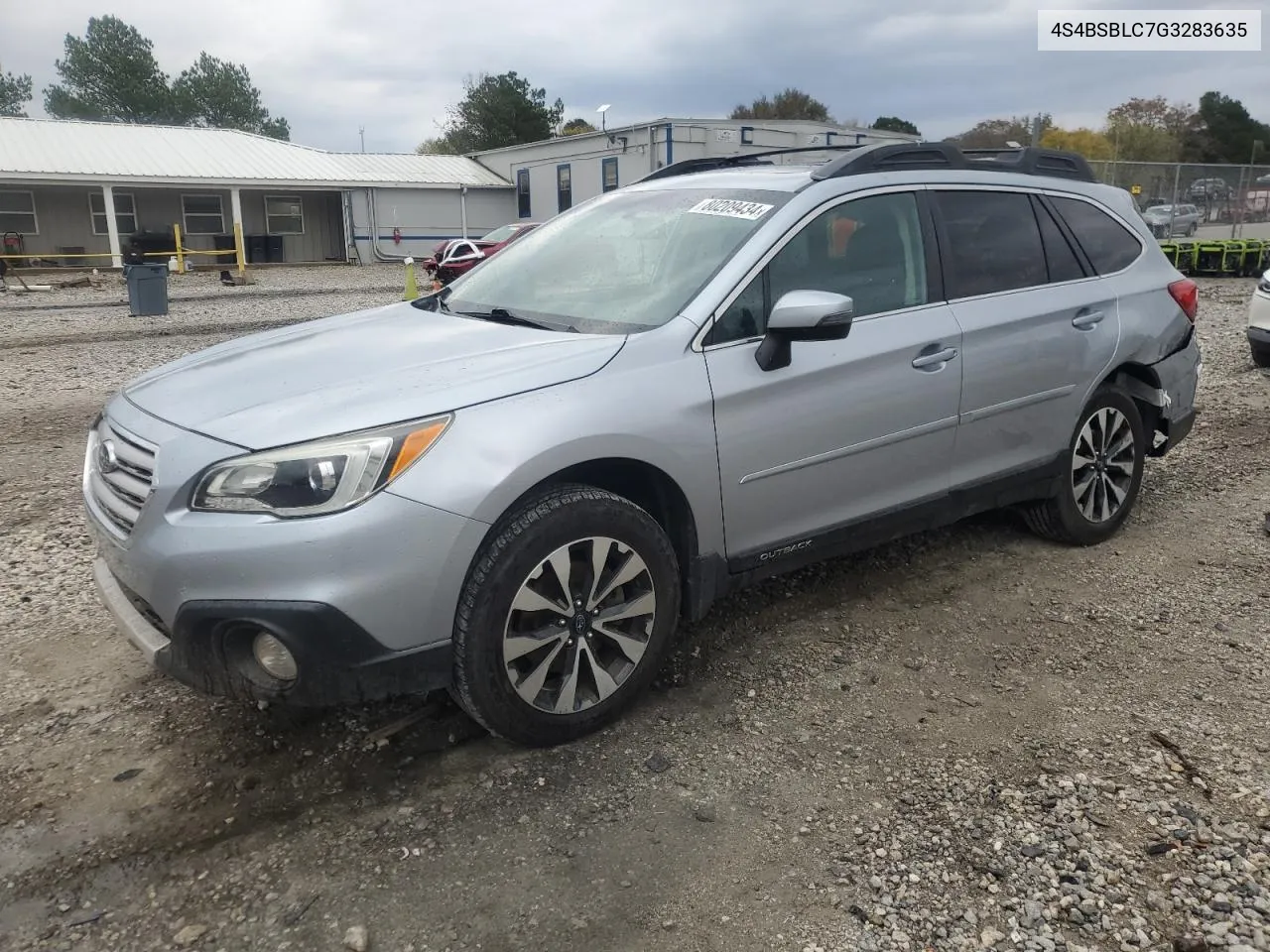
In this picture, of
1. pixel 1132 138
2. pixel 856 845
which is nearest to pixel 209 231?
pixel 856 845

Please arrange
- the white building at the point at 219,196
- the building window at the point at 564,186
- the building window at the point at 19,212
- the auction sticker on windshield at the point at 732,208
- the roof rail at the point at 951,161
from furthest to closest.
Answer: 1. the building window at the point at 564,186
2. the building window at the point at 19,212
3. the white building at the point at 219,196
4. the roof rail at the point at 951,161
5. the auction sticker on windshield at the point at 732,208

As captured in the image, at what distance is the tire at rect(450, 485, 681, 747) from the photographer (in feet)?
8.89

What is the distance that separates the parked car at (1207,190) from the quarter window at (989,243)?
1005 inches

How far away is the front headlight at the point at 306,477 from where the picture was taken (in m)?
2.52

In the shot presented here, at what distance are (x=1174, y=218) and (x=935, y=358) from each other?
25.1 metres

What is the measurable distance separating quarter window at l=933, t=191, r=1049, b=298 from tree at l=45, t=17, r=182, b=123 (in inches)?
2998

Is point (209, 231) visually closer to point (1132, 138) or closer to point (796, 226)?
point (796, 226)

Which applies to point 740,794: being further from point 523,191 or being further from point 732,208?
point 523,191

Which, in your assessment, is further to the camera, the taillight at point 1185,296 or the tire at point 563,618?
the taillight at point 1185,296

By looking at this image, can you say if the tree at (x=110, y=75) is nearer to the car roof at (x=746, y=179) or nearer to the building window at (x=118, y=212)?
the building window at (x=118, y=212)

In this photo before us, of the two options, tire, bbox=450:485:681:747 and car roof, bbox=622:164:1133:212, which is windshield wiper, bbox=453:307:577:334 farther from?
car roof, bbox=622:164:1133:212

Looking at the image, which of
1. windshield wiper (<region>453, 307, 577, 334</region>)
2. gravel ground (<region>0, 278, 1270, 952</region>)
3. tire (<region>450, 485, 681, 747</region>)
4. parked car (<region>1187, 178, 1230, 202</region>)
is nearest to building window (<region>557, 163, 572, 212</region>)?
parked car (<region>1187, 178, 1230, 202</region>)

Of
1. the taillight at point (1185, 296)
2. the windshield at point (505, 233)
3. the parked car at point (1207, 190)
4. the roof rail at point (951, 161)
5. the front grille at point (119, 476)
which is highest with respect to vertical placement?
the parked car at point (1207, 190)

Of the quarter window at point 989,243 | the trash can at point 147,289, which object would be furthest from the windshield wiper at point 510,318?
the trash can at point 147,289
